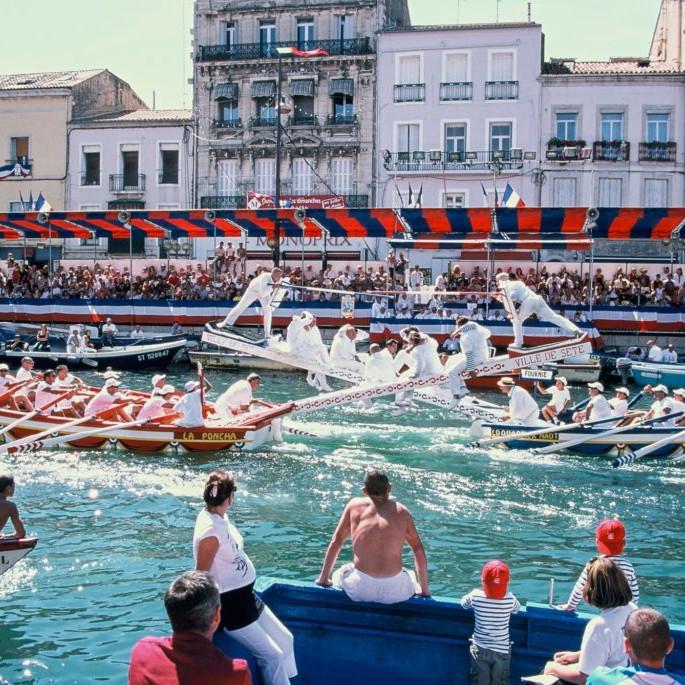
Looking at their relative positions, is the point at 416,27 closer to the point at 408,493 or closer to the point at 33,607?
the point at 408,493

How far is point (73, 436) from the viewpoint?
19.5 metres

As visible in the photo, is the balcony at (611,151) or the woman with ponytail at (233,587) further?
the balcony at (611,151)

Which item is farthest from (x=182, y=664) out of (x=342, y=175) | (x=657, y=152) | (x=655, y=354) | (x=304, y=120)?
(x=304, y=120)

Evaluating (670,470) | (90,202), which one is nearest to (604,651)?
(670,470)

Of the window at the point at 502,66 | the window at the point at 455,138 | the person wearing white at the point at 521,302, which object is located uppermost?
the window at the point at 502,66

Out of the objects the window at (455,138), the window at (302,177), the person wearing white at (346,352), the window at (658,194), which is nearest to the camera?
the person wearing white at (346,352)

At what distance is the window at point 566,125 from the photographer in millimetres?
46656

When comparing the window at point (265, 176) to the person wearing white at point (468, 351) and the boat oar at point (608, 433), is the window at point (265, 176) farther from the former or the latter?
the boat oar at point (608, 433)

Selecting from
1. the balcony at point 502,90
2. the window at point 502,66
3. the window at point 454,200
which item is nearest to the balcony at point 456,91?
the balcony at point 502,90

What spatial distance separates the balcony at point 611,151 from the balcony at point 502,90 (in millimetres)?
4768

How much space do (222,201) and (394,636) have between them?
44981 millimetres

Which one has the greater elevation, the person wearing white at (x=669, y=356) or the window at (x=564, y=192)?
the window at (x=564, y=192)

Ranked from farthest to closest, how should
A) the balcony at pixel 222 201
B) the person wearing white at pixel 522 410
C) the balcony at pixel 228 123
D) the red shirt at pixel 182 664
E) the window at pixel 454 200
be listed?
the balcony at pixel 228 123 → the balcony at pixel 222 201 → the window at pixel 454 200 → the person wearing white at pixel 522 410 → the red shirt at pixel 182 664

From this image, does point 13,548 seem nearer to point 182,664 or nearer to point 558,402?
point 182,664
